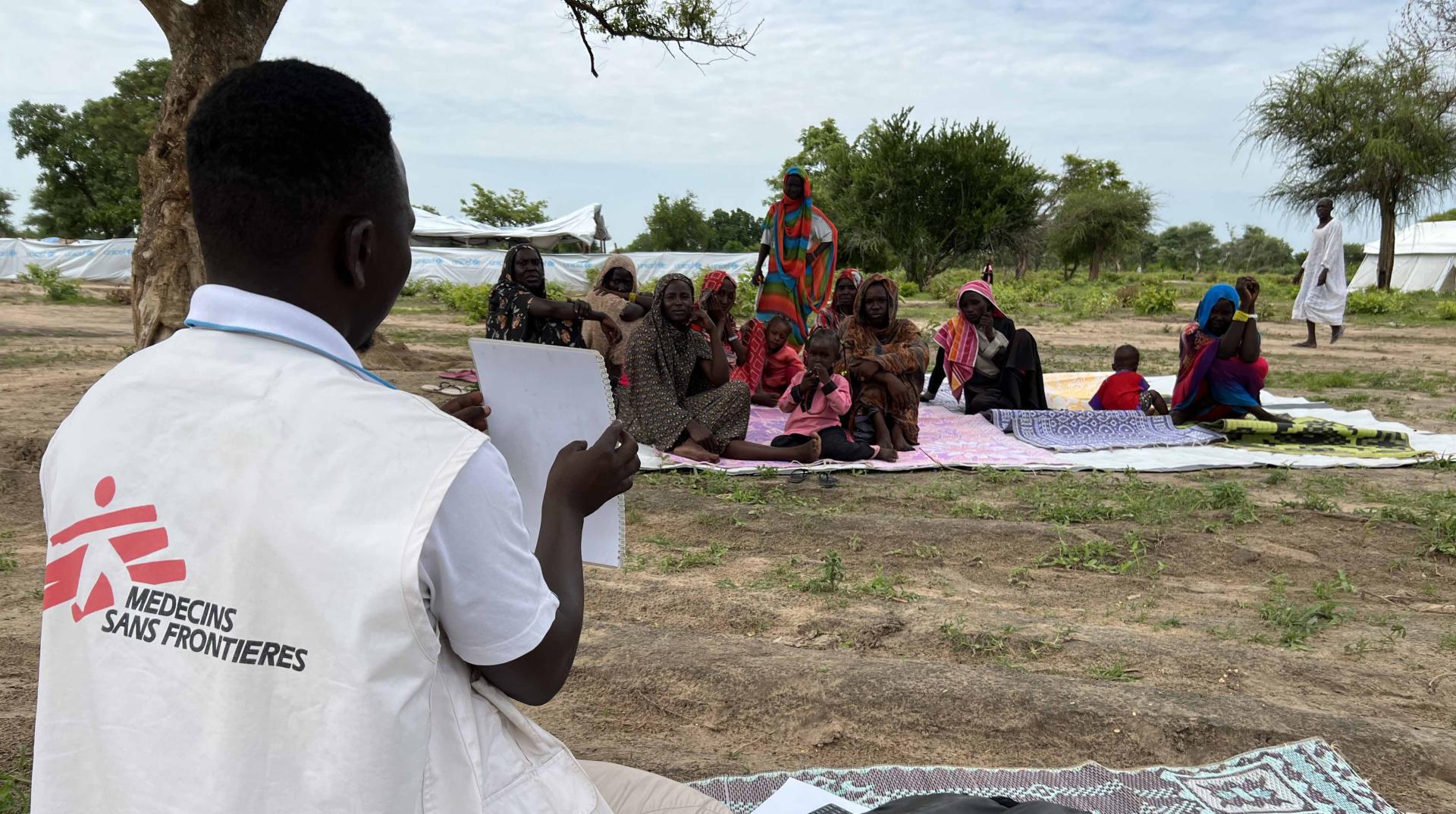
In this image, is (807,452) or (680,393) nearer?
(807,452)

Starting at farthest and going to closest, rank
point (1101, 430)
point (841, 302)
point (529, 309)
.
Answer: point (841, 302) → point (1101, 430) → point (529, 309)

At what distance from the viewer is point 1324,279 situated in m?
11.2

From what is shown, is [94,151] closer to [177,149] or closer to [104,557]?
[177,149]

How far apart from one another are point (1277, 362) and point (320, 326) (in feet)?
37.0

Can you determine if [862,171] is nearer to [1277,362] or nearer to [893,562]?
[1277,362]

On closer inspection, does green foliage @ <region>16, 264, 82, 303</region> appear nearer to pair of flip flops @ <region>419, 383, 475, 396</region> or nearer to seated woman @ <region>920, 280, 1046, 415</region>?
pair of flip flops @ <region>419, 383, 475, 396</region>

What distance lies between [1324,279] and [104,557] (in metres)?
12.8

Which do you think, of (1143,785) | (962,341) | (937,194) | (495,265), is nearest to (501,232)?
(495,265)

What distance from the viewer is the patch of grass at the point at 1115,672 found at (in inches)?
111

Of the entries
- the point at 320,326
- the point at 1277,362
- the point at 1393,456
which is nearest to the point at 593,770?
the point at 320,326

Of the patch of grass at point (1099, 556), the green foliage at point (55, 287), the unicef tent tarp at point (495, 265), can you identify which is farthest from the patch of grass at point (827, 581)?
the unicef tent tarp at point (495, 265)

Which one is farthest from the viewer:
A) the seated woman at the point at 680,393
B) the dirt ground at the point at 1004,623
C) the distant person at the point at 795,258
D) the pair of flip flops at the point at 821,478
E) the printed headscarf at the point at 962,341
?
the distant person at the point at 795,258

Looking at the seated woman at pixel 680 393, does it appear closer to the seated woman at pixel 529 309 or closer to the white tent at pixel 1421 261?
the seated woman at pixel 529 309

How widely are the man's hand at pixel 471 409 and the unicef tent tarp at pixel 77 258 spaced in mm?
24804
